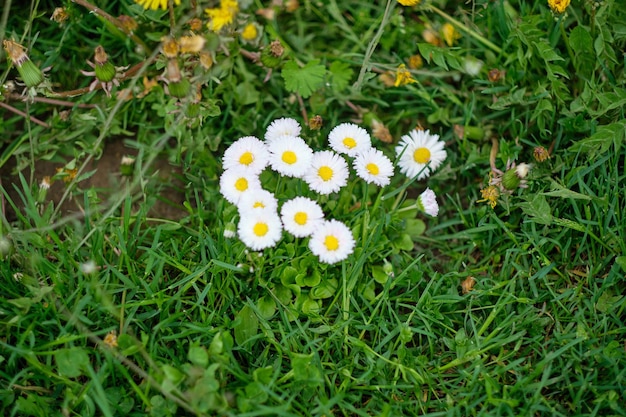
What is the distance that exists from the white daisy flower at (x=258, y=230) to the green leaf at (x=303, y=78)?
57cm

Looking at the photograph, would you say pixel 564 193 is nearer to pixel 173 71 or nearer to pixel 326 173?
pixel 326 173

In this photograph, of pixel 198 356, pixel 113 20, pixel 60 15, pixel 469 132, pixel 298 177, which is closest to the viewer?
pixel 198 356

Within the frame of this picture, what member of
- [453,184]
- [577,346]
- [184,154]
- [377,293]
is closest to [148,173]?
[184,154]

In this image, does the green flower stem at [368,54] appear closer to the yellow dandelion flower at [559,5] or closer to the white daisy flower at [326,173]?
the white daisy flower at [326,173]

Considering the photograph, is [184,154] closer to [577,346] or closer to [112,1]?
[112,1]

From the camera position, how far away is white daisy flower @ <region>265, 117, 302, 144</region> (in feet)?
6.97

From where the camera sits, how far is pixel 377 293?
2.13 meters

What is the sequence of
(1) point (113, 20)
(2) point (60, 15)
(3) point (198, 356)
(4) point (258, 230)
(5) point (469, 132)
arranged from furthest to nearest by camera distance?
(5) point (469, 132), (2) point (60, 15), (1) point (113, 20), (4) point (258, 230), (3) point (198, 356)

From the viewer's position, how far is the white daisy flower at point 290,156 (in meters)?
1.99

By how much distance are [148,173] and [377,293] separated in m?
0.97

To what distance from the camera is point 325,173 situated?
2.01 metres

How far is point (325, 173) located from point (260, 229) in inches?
11.5

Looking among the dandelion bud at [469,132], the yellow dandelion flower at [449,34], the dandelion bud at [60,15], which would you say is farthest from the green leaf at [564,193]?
the dandelion bud at [60,15]

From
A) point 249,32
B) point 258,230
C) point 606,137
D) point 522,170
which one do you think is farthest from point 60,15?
point 606,137
